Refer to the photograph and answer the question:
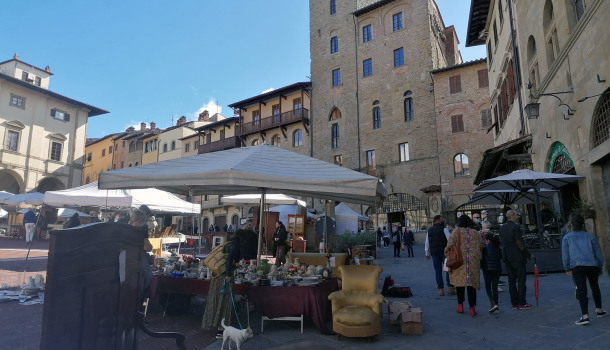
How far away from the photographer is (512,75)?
51.2 feet

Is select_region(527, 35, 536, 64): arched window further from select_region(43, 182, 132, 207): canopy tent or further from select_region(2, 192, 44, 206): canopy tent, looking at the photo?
select_region(2, 192, 44, 206): canopy tent

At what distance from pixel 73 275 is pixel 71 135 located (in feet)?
122

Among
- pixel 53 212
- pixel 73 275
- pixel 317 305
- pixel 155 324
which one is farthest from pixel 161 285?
pixel 53 212

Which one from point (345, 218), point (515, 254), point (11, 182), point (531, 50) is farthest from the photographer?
point (11, 182)

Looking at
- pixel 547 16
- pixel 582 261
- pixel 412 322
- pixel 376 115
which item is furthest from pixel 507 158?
pixel 376 115

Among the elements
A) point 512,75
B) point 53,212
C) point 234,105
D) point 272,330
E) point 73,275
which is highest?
point 234,105

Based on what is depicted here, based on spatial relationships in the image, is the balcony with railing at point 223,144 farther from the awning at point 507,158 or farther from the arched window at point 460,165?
the awning at point 507,158

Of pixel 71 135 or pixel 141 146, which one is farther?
pixel 141 146

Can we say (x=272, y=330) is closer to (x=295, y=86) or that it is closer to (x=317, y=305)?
(x=317, y=305)

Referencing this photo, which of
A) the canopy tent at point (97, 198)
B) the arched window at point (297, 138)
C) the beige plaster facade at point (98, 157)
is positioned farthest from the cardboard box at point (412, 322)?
the beige plaster facade at point (98, 157)

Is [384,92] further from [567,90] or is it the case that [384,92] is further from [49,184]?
[49,184]

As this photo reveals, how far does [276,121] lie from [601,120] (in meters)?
28.8

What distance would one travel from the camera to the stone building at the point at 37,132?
29125 millimetres

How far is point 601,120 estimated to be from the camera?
8.49 m
